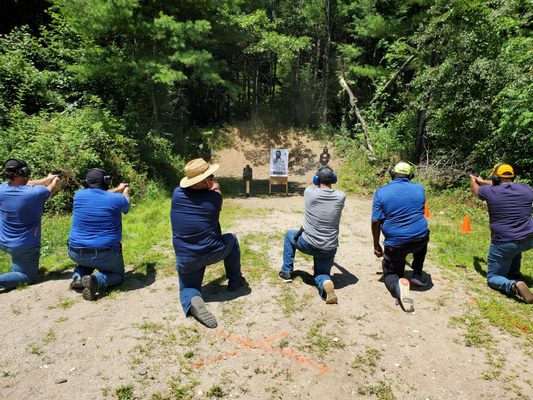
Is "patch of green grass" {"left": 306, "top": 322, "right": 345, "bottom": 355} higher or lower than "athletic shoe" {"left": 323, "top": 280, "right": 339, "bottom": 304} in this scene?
lower

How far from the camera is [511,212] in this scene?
494cm

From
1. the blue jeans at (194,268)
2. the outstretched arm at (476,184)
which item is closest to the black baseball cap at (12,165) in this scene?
the blue jeans at (194,268)

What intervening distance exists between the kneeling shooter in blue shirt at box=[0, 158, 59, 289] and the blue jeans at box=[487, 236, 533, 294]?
6.04 meters

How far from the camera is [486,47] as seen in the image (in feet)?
35.4

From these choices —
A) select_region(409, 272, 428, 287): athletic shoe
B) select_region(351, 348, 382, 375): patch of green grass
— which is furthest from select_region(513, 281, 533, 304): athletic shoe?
select_region(351, 348, 382, 375): patch of green grass

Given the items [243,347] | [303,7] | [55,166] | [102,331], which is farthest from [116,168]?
[303,7]

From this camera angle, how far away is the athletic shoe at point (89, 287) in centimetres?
460

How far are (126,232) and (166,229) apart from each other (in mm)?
770

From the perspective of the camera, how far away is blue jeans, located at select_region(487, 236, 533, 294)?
491 centimetres

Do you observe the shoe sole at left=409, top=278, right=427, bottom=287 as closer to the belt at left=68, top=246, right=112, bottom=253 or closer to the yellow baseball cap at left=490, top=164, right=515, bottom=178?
the yellow baseball cap at left=490, top=164, right=515, bottom=178

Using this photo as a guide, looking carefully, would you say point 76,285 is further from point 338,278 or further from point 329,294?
point 338,278

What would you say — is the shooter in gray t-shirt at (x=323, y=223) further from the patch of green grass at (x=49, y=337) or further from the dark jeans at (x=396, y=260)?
the patch of green grass at (x=49, y=337)

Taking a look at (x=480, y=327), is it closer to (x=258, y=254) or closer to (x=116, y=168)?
(x=258, y=254)

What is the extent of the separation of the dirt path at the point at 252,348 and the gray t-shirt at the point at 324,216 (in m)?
0.73
